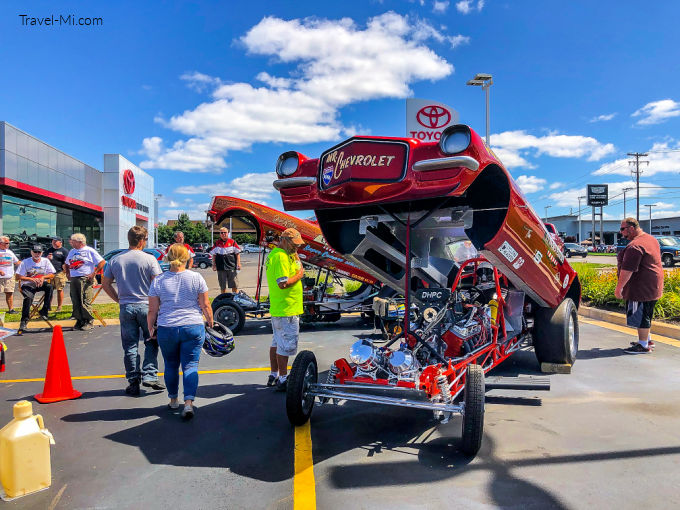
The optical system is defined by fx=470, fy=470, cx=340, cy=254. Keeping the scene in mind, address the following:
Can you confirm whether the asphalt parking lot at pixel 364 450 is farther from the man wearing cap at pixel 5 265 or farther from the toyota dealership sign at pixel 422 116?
the toyota dealership sign at pixel 422 116

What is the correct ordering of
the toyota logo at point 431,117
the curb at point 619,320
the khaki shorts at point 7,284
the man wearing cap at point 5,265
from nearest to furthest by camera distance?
the curb at point 619,320 → the man wearing cap at point 5,265 → the khaki shorts at point 7,284 → the toyota logo at point 431,117

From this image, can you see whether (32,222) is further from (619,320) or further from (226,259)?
(619,320)

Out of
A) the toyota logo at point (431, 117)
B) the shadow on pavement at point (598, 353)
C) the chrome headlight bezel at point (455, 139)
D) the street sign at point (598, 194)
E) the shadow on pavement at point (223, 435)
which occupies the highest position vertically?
the street sign at point (598, 194)

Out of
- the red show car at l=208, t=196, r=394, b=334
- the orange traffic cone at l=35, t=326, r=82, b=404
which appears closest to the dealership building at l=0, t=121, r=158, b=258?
the red show car at l=208, t=196, r=394, b=334

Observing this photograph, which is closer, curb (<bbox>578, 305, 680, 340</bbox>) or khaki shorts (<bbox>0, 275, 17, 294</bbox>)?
curb (<bbox>578, 305, 680, 340</bbox>)

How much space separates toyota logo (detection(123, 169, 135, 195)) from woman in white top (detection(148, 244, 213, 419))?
34.5 m

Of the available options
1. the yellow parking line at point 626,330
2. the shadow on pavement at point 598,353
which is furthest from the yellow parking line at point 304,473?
the yellow parking line at point 626,330

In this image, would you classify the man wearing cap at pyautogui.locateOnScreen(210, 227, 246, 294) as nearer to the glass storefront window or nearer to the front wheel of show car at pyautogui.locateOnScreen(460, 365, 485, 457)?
the front wheel of show car at pyautogui.locateOnScreen(460, 365, 485, 457)

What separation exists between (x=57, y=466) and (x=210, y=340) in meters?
1.69

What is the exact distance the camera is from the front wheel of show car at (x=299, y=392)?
391cm

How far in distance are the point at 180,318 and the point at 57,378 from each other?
1796mm

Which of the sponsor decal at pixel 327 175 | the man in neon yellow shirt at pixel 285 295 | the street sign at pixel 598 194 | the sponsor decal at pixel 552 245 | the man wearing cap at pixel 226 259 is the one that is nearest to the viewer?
the sponsor decal at pixel 327 175

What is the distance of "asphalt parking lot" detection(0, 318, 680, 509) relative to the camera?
2957 millimetres

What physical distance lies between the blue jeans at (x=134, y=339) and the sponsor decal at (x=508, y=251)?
3772 millimetres
